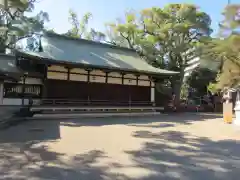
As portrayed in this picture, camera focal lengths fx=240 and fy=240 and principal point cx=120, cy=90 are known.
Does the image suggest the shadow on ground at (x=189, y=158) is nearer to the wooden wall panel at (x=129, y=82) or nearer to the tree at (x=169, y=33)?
the wooden wall panel at (x=129, y=82)

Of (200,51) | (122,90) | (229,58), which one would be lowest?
(122,90)

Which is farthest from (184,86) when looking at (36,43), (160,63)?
(36,43)

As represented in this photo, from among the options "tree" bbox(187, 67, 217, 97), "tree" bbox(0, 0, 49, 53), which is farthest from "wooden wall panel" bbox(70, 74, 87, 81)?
"tree" bbox(187, 67, 217, 97)

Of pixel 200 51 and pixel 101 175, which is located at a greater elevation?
pixel 200 51

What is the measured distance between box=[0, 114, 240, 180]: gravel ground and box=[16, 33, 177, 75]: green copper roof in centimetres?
690

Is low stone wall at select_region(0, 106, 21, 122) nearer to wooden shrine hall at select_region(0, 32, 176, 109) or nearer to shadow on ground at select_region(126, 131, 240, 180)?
wooden shrine hall at select_region(0, 32, 176, 109)

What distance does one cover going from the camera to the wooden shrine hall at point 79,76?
550 inches

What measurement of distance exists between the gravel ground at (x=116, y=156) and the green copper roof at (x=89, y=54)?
6.90 m

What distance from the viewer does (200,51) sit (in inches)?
833

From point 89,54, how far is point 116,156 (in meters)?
11.8

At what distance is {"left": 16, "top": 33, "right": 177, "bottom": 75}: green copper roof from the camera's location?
1444 cm

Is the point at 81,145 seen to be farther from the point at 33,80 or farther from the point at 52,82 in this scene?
the point at 33,80

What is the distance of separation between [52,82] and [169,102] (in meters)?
11.3

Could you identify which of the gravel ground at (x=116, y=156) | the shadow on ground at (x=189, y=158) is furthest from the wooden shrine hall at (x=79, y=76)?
the shadow on ground at (x=189, y=158)
